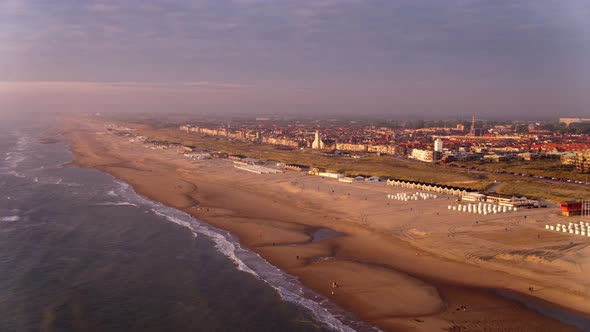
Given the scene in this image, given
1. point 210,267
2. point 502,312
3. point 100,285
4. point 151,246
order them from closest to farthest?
point 502,312, point 100,285, point 210,267, point 151,246

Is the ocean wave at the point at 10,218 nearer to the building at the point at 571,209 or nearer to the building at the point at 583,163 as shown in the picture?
the building at the point at 571,209

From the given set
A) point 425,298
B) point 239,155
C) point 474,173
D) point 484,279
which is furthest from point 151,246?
point 239,155

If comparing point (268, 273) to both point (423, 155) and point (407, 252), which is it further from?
point (423, 155)

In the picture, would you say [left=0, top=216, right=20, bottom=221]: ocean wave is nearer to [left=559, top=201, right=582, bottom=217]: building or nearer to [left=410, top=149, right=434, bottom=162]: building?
[left=559, top=201, right=582, bottom=217]: building

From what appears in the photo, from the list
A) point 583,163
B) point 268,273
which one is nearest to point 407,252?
point 268,273

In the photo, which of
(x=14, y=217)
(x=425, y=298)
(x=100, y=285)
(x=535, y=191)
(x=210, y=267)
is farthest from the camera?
(x=535, y=191)

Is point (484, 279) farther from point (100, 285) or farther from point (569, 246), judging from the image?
point (100, 285)

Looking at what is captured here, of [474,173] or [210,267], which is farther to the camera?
[474,173]

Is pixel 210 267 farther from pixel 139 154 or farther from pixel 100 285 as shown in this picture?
pixel 139 154
